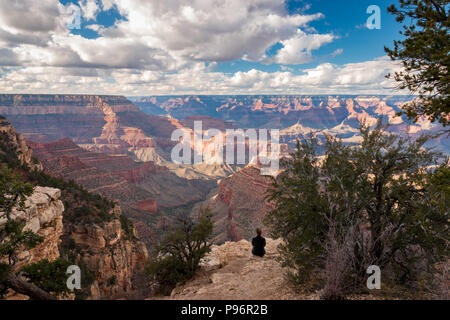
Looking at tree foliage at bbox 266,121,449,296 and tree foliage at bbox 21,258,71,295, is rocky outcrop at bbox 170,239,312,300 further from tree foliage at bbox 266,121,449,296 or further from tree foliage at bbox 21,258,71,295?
tree foliage at bbox 21,258,71,295

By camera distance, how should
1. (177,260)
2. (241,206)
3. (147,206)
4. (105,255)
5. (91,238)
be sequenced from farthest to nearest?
(147,206) < (241,206) < (105,255) < (91,238) < (177,260)

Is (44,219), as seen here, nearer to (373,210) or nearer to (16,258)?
(16,258)

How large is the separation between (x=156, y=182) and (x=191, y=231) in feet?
392

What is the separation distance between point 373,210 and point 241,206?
60.2 metres

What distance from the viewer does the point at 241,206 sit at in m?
68.1

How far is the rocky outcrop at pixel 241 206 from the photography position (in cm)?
5341

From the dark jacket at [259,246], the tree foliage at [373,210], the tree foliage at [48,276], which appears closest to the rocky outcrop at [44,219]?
the tree foliage at [48,276]

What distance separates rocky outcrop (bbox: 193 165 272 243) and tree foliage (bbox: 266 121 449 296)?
118 ft

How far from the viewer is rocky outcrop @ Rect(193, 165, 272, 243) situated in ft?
175

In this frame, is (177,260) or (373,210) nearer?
(373,210)

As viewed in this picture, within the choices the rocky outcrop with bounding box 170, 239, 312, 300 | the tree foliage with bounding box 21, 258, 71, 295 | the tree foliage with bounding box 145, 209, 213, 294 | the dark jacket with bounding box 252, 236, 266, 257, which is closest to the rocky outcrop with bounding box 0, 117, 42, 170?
the tree foliage with bounding box 145, 209, 213, 294

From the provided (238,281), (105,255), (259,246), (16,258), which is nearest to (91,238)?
(105,255)

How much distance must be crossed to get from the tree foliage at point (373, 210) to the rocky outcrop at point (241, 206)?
118 feet
